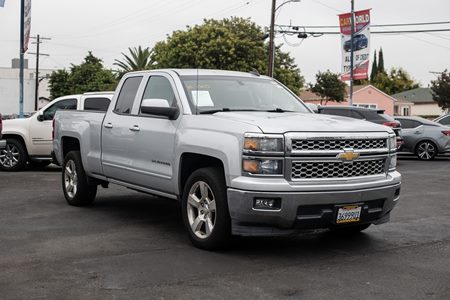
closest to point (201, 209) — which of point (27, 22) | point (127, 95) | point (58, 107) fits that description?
point (127, 95)

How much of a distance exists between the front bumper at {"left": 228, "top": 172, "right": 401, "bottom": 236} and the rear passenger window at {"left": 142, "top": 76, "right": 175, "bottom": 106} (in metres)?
1.86

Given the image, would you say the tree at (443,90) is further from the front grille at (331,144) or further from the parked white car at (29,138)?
the front grille at (331,144)

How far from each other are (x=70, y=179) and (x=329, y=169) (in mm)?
4811

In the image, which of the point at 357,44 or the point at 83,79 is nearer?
the point at 357,44

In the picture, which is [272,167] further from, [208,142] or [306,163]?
[208,142]

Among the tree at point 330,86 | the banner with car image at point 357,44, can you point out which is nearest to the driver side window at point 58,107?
the banner with car image at point 357,44

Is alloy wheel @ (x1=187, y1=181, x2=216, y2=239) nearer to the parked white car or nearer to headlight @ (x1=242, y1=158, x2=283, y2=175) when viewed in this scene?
headlight @ (x1=242, y1=158, x2=283, y2=175)

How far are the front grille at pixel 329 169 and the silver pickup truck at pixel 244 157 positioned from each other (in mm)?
10

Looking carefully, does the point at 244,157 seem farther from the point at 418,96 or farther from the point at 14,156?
the point at 418,96

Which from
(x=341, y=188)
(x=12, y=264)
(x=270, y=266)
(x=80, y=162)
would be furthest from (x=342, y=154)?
(x=80, y=162)

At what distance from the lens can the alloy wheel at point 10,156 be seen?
15.0 meters

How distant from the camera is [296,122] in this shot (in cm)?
625

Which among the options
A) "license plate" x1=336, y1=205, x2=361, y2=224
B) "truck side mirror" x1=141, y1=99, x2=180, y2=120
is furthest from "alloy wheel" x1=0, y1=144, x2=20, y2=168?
"license plate" x1=336, y1=205, x2=361, y2=224

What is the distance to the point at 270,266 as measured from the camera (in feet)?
19.1
